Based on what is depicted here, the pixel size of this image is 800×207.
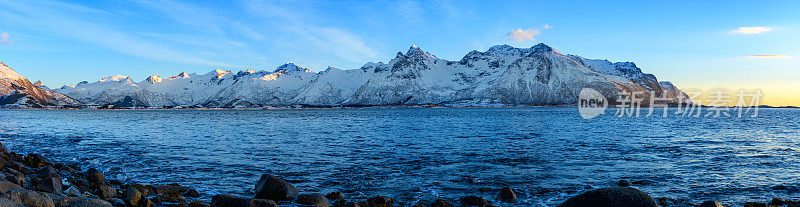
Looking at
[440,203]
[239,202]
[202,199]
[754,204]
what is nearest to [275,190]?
[202,199]

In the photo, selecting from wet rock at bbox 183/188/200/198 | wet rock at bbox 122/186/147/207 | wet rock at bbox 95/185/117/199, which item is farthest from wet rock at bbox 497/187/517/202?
wet rock at bbox 95/185/117/199

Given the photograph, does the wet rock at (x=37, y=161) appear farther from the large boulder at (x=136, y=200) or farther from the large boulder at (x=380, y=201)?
the large boulder at (x=380, y=201)

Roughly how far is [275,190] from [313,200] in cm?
238

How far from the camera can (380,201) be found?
59.6 feet

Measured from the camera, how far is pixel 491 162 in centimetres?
3055

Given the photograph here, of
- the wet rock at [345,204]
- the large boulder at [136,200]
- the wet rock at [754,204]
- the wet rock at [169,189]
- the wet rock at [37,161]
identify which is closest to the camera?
the large boulder at [136,200]

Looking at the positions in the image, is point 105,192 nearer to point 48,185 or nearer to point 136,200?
point 48,185

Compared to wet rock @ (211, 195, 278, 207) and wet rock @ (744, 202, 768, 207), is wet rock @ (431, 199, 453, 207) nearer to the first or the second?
wet rock @ (211, 195, 278, 207)

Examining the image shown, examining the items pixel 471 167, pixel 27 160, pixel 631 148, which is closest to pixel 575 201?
pixel 471 167

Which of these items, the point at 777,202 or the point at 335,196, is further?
the point at 335,196

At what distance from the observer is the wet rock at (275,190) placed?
18578 mm

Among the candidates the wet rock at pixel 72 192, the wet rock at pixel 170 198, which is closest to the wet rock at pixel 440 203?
the wet rock at pixel 170 198

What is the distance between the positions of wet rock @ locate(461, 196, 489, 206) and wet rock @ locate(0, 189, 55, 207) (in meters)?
14.4

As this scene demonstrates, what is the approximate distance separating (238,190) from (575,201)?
15.2 metres
